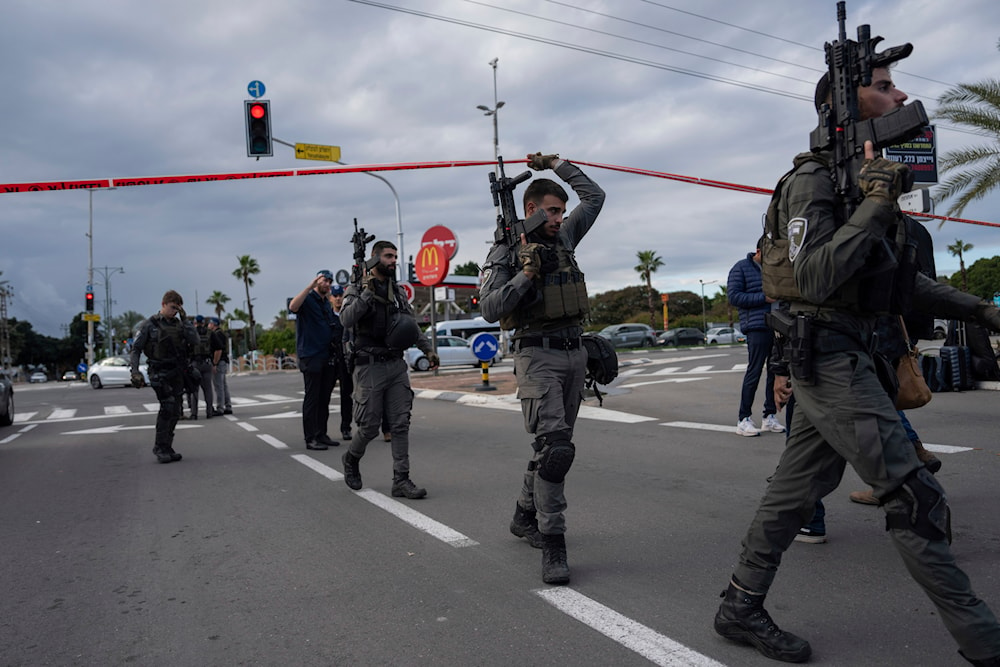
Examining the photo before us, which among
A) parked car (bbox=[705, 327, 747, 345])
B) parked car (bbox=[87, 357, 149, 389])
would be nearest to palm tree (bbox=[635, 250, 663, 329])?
parked car (bbox=[705, 327, 747, 345])

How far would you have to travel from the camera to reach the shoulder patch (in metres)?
2.78

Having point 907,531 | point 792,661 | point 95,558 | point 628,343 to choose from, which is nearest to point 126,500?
point 95,558

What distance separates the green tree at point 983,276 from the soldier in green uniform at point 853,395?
225 ft

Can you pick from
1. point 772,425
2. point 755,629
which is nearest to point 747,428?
point 772,425

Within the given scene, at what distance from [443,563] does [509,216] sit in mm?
1905

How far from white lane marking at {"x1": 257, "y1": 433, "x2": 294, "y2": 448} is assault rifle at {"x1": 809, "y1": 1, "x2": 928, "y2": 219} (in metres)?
7.75

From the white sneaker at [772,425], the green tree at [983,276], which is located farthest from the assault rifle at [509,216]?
the green tree at [983,276]

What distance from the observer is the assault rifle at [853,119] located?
2.71m

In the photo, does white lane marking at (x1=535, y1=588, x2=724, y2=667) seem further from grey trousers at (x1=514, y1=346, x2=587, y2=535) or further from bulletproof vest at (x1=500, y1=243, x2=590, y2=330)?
bulletproof vest at (x1=500, y1=243, x2=590, y2=330)

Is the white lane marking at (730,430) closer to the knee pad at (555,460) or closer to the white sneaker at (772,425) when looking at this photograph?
the white sneaker at (772,425)

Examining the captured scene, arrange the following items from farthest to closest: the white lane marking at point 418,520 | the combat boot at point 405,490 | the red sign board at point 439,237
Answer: the red sign board at point 439,237, the combat boot at point 405,490, the white lane marking at point 418,520

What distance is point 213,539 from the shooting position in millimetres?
5020

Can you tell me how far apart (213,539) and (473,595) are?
2.18 metres

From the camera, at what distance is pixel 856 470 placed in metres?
A: 2.64
